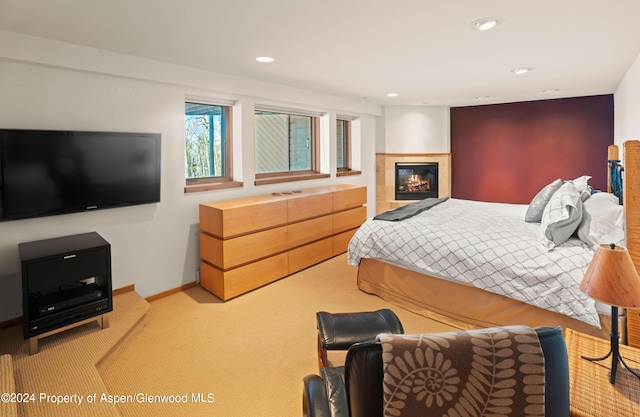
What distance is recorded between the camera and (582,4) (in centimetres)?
209

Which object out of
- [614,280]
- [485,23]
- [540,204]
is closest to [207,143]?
[485,23]

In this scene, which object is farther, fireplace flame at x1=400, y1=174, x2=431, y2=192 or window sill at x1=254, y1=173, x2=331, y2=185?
fireplace flame at x1=400, y1=174, x2=431, y2=192

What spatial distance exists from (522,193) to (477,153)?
3.34 feet

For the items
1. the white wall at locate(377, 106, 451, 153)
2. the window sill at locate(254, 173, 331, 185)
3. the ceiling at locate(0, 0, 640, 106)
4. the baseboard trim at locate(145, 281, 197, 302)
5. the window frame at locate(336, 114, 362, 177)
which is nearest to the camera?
the ceiling at locate(0, 0, 640, 106)

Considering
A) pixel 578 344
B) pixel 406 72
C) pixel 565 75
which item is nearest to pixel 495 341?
pixel 578 344

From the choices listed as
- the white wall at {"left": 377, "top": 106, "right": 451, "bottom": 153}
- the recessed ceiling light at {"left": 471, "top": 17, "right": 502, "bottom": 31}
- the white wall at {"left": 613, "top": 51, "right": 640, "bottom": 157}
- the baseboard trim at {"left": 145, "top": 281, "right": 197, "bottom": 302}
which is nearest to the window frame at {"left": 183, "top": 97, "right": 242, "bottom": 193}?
the baseboard trim at {"left": 145, "top": 281, "right": 197, "bottom": 302}

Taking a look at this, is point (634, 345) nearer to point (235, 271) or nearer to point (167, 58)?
point (235, 271)

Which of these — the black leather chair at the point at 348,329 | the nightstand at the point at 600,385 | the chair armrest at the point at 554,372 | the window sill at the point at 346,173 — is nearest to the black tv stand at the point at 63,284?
the black leather chair at the point at 348,329

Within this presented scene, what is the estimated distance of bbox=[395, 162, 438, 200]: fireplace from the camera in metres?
6.70

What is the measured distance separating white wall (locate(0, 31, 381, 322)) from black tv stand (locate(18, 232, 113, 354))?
0.37 metres

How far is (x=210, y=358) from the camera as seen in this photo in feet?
8.53

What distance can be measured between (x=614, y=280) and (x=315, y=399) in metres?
1.23

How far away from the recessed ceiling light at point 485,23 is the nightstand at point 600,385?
1939 millimetres

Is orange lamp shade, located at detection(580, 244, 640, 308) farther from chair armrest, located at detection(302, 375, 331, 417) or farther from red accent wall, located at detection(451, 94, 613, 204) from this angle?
red accent wall, located at detection(451, 94, 613, 204)
